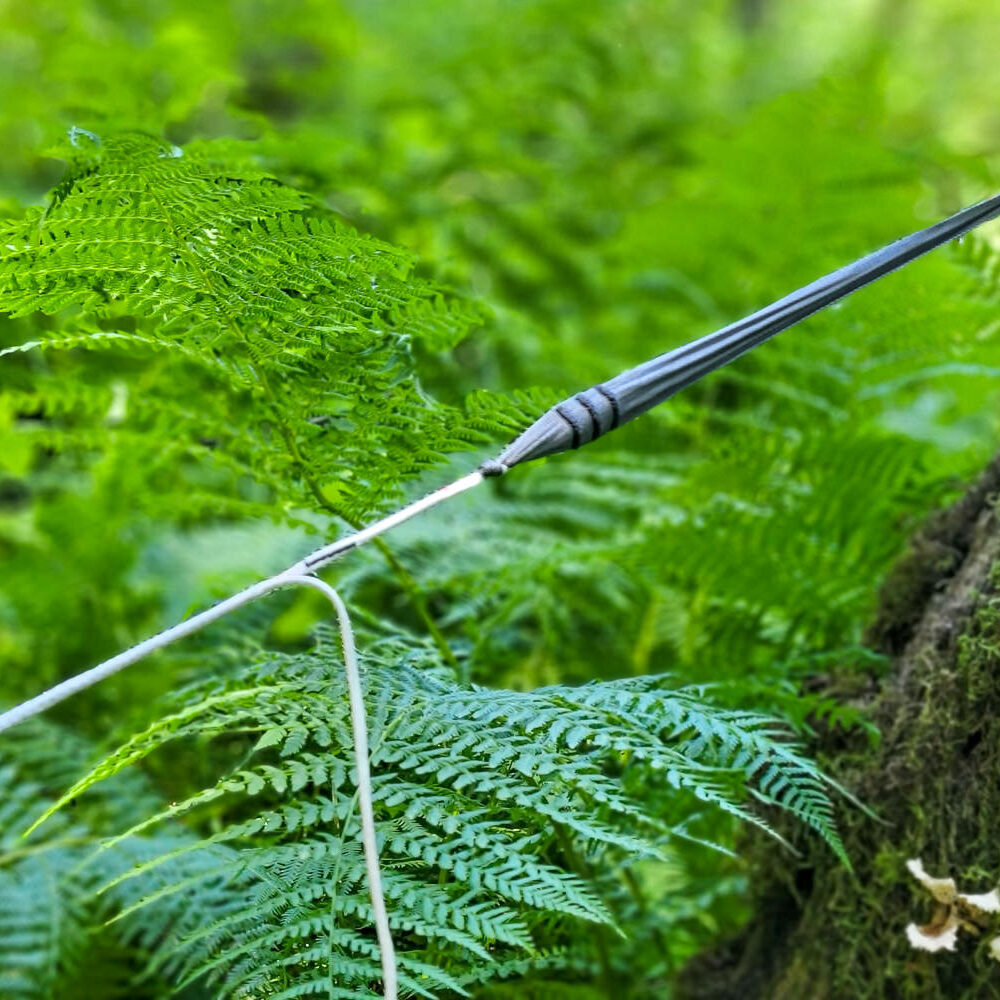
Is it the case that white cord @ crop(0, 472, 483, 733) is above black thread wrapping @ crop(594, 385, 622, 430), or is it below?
below

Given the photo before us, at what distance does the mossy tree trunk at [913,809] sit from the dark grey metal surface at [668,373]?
0.39m

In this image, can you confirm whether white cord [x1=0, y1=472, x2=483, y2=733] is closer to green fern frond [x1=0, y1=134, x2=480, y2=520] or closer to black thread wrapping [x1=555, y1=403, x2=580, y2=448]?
black thread wrapping [x1=555, y1=403, x2=580, y2=448]

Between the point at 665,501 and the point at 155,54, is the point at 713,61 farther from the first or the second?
the point at 665,501

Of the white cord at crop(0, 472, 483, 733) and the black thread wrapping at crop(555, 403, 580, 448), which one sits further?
the black thread wrapping at crop(555, 403, 580, 448)

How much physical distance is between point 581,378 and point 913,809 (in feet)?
4.15

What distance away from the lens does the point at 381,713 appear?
2.88 feet

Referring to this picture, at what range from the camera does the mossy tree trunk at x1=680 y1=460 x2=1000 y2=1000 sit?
103 centimetres

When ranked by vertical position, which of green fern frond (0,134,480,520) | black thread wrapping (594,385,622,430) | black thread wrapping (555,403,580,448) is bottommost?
black thread wrapping (555,403,580,448)

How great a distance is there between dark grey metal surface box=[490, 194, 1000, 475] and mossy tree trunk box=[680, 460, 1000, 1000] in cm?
39

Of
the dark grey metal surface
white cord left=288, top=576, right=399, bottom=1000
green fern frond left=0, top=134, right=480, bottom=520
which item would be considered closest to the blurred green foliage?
green fern frond left=0, top=134, right=480, bottom=520

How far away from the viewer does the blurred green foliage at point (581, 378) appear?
1.42 m

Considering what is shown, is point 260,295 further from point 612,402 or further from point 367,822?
point 367,822

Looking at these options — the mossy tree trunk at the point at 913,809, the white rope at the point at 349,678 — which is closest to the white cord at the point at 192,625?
the white rope at the point at 349,678

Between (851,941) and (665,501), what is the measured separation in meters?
0.85
